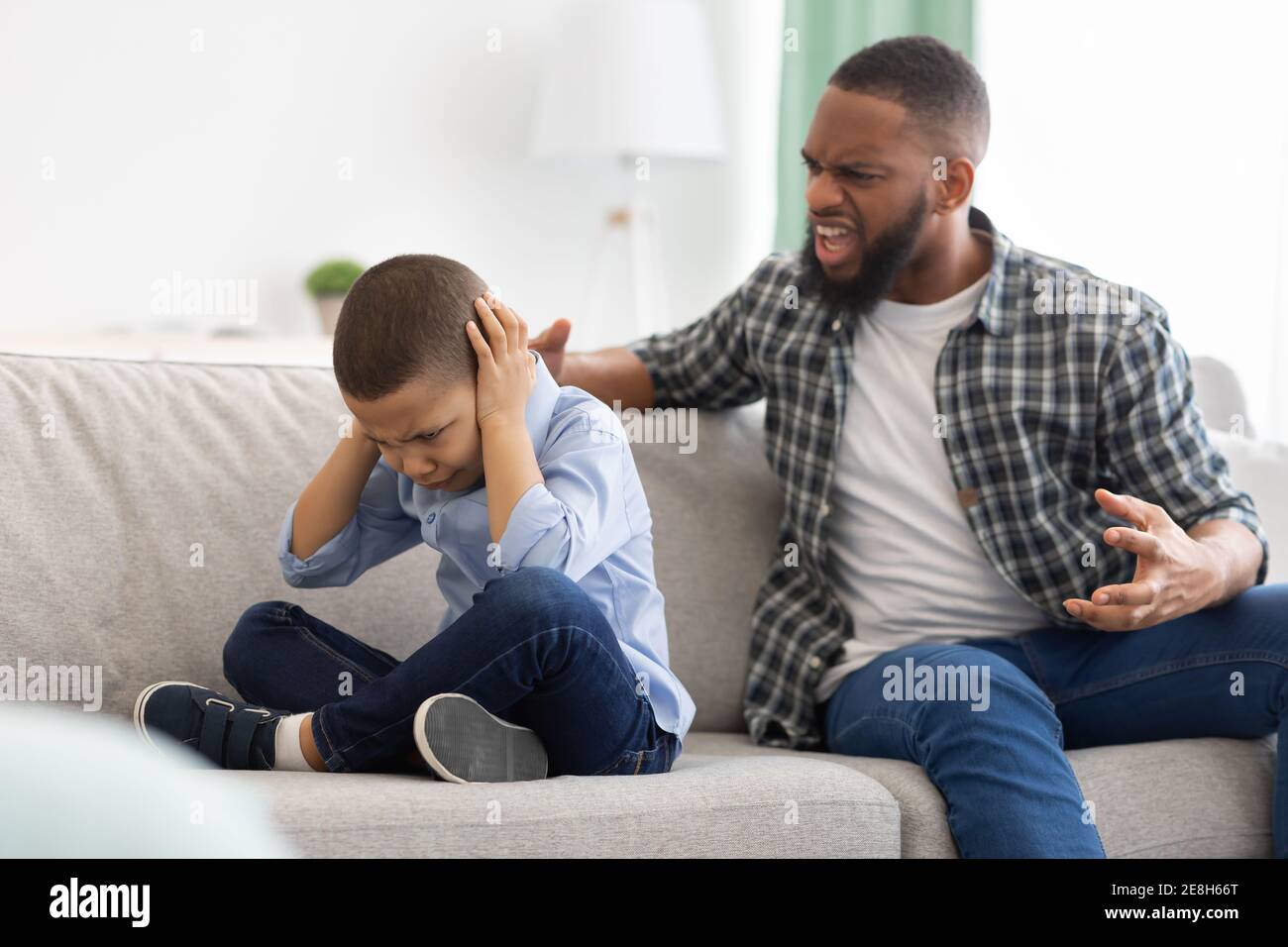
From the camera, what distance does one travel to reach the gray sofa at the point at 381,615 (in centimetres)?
113

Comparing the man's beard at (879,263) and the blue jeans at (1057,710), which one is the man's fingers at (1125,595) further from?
the man's beard at (879,263)

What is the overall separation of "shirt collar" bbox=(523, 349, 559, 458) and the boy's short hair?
0.08 metres

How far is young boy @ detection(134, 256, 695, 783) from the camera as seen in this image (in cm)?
117

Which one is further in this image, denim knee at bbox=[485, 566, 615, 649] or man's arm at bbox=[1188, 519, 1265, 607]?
man's arm at bbox=[1188, 519, 1265, 607]

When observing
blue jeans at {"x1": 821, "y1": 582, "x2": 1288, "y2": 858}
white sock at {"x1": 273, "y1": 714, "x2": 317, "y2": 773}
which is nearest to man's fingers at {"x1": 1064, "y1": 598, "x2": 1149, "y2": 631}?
blue jeans at {"x1": 821, "y1": 582, "x2": 1288, "y2": 858}

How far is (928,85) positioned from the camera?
5.47 ft

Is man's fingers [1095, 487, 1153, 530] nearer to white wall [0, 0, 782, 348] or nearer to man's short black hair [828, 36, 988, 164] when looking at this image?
man's short black hair [828, 36, 988, 164]

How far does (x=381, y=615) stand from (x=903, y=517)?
635 millimetres

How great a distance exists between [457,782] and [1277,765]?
2.79 ft

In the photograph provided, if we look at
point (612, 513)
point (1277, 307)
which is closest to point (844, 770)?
point (612, 513)

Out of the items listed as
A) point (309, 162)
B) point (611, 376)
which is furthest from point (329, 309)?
point (611, 376)

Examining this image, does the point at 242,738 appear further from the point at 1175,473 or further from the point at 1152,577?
the point at 1175,473

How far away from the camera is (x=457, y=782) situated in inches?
45.6
